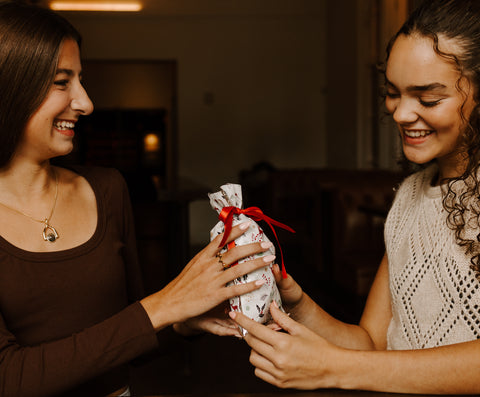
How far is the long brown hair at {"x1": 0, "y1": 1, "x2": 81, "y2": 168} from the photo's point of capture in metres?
1.20

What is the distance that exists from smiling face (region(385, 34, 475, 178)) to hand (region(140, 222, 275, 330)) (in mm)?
425

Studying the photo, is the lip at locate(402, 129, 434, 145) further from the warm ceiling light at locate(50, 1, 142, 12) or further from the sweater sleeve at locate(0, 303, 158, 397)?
the warm ceiling light at locate(50, 1, 142, 12)

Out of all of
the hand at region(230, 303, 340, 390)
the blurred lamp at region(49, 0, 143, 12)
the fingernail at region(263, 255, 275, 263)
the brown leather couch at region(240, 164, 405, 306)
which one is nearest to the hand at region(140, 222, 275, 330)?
the fingernail at region(263, 255, 275, 263)

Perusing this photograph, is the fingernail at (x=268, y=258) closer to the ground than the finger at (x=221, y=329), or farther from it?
farther from it

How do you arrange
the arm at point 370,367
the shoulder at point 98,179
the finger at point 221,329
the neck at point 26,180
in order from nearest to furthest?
the arm at point 370,367 → the finger at point 221,329 → the neck at point 26,180 → the shoulder at point 98,179

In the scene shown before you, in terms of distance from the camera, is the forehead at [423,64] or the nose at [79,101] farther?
the nose at [79,101]

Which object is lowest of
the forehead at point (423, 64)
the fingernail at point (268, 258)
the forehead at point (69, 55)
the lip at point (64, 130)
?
the fingernail at point (268, 258)

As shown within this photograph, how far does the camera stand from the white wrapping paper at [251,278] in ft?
3.75

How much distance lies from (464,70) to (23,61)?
3.26 feet

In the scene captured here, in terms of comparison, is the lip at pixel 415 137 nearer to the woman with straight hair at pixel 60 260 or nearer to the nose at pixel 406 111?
the nose at pixel 406 111

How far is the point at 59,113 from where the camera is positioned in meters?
1.30

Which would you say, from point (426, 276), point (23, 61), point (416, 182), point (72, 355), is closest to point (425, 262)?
point (426, 276)

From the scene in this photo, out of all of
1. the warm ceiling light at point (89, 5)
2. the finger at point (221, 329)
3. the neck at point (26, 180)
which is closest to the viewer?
the finger at point (221, 329)

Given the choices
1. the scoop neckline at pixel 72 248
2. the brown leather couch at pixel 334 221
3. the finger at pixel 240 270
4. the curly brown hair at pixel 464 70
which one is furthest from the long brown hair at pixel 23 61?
the brown leather couch at pixel 334 221
